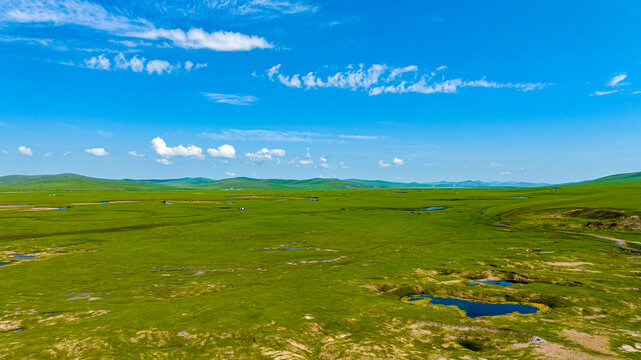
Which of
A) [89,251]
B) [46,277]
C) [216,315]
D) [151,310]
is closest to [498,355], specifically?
[216,315]

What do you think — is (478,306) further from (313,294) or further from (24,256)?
(24,256)

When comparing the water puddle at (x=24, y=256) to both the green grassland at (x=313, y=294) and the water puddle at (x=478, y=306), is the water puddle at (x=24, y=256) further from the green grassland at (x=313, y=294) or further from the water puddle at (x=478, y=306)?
the water puddle at (x=478, y=306)

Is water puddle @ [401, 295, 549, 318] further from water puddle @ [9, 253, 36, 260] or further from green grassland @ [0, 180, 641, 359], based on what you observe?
water puddle @ [9, 253, 36, 260]

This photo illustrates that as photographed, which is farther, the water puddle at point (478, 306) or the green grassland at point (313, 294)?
the water puddle at point (478, 306)

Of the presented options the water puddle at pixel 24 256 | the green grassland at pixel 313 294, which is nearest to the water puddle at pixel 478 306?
the green grassland at pixel 313 294

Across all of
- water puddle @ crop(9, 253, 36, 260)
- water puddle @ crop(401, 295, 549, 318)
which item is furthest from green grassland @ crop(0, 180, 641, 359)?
water puddle @ crop(401, 295, 549, 318)

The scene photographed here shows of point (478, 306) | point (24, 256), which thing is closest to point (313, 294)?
point (478, 306)
